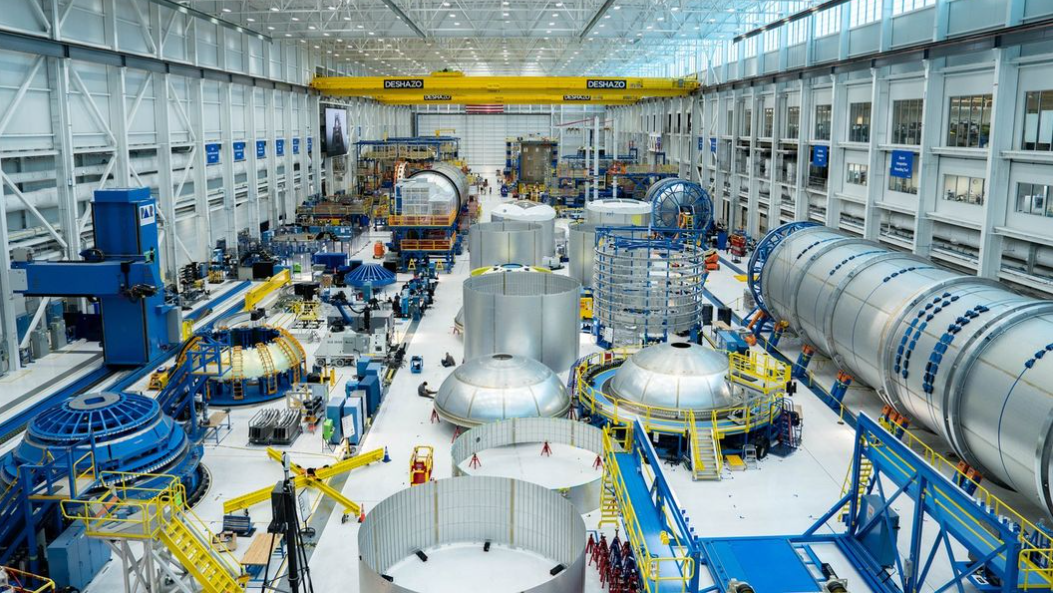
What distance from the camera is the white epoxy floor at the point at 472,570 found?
12.6 metres

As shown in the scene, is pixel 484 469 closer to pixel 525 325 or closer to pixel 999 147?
pixel 525 325

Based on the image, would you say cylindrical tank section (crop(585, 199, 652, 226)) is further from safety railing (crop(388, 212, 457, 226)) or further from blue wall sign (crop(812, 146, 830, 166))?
blue wall sign (crop(812, 146, 830, 166))

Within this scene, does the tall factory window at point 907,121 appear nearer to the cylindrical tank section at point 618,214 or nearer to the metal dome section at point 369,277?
the cylindrical tank section at point 618,214

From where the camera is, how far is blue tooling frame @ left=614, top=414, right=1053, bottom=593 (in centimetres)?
1140

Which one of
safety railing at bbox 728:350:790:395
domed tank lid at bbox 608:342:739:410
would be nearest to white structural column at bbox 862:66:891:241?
safety railing at bbox 728:350:790:395

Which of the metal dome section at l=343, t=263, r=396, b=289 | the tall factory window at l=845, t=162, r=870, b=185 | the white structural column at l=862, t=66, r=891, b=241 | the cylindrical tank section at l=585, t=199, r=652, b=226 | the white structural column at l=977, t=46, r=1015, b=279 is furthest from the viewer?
the cylindrical tank section at l=585, t=199, r=652, b=226

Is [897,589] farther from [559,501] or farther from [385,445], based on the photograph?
[385,445]

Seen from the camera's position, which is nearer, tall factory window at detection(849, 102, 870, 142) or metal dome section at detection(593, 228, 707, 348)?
metal dome section at detection(593, 228, 707, 348)

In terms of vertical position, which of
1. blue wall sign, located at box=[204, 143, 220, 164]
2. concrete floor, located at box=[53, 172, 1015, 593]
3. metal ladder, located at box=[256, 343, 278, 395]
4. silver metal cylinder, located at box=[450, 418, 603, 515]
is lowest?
concrete floor, located at box=[53, 172, 1015, 593]

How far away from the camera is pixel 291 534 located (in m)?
10.5

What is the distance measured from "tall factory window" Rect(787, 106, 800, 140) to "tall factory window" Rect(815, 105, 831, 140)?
1831mm

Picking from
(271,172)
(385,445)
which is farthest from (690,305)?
(271,172)

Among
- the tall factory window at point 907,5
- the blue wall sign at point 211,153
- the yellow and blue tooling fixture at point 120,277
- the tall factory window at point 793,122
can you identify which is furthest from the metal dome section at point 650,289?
the blue wall sign at point 211,153

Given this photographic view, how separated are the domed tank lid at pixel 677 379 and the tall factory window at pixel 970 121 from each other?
11.1 metres
